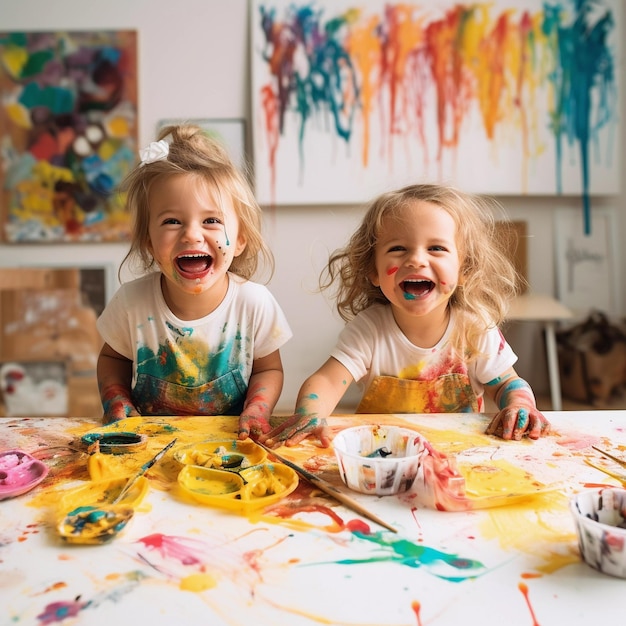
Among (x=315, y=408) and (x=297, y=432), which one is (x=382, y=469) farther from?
(x=315, y=408)

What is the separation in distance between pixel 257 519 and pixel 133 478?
0.62 ft

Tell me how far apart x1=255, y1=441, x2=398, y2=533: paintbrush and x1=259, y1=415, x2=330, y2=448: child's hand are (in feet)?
0.22

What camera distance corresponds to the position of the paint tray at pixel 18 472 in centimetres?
81

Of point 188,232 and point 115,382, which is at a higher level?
point 188,232

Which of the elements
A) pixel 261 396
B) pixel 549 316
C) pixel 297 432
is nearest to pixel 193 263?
pixel 261 396

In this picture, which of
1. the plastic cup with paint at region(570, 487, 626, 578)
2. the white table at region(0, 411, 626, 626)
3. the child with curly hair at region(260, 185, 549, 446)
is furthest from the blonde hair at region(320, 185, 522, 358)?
the plastic cup with paint at region(570, 487, 626, 578)

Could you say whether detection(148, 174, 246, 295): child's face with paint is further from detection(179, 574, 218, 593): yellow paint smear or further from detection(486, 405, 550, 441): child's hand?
detection(179, 574, 218, 593): yellow paint smear

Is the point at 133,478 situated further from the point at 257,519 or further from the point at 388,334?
the point at 388,334

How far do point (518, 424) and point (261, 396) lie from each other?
1.56 feet

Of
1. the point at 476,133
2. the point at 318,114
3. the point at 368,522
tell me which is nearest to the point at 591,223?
the point at 476,133

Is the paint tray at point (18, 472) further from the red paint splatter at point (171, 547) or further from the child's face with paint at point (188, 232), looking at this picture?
the child's face with paint at point (188, 232)

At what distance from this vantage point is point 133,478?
832 mm

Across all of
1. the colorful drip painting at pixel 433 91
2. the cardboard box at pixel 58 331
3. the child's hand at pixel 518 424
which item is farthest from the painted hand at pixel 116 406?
the colorful drip painting at pixel 433 91

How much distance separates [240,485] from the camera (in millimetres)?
815
